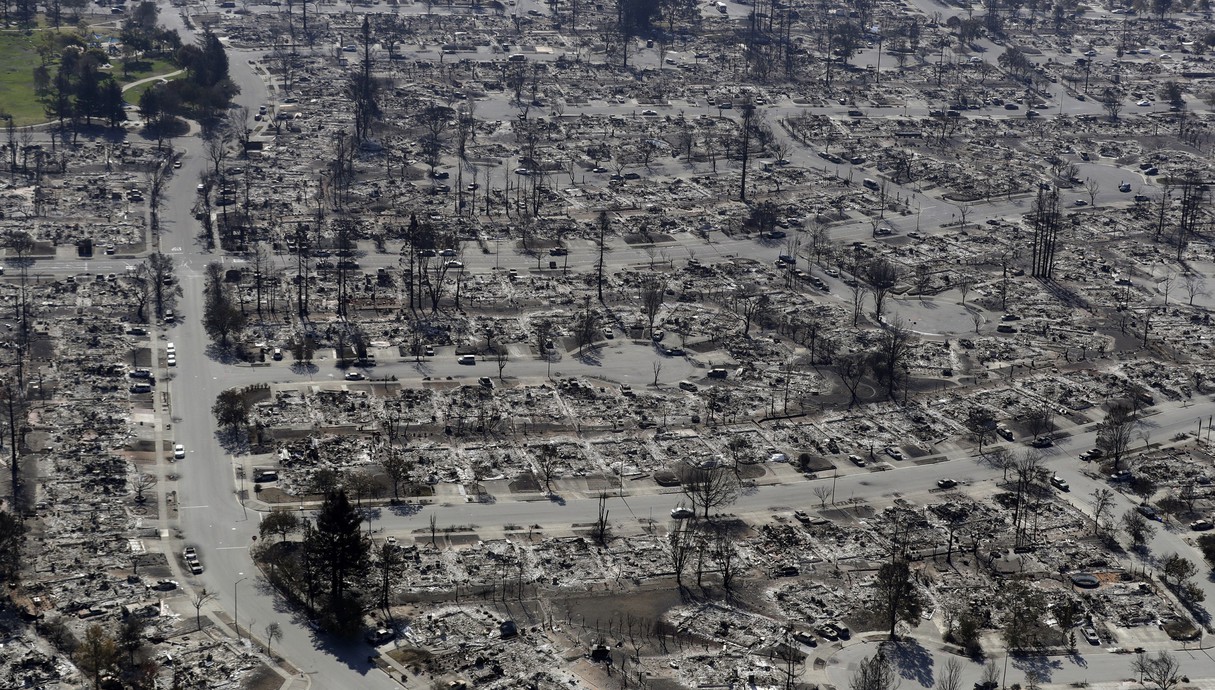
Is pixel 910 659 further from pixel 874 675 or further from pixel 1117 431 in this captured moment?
pixel 1117 431

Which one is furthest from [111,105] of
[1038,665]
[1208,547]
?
[1038,665]

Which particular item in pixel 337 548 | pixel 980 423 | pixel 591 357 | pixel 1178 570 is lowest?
pixel 1178 570

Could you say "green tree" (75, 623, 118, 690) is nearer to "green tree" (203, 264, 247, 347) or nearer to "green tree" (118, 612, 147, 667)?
"green tree" (118, 612, 147, 667)

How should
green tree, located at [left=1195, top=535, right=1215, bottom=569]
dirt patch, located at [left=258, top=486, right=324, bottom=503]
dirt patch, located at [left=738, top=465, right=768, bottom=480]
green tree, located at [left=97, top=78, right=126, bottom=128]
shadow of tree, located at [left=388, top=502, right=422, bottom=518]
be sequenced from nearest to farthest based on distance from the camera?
green tree, located at [left=1195, top=535, right=1215, bottom=569], shadow of tree, located at [left=388, top=502, right=422, bottom=518], dirt patch, located at [left=258, top=486, right=324, bottom=503], dirt patch, located at [left=738, top=465, right=768, bottom=480], green tree, located at [left=97, top=78, right=126, bottom=128]

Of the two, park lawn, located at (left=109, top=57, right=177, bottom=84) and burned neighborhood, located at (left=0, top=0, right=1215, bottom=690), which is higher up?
park lawn, located at (left=109, top=57, right=177, bottom=84)

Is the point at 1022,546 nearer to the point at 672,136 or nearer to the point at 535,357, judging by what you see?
the point at 535,357

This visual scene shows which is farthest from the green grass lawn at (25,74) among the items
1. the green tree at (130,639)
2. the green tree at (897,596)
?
the green tree at (897,596)

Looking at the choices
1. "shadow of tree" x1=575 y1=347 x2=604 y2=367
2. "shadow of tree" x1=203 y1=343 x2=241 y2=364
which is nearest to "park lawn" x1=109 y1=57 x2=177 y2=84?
"shadow of tree" x1=203 y1=343 x2=241 y2=364

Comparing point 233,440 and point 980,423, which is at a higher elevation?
point 233,440

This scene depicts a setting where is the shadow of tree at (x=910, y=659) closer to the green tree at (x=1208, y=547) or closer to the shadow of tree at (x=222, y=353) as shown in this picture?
the green tree at (x=1208, y=547)
